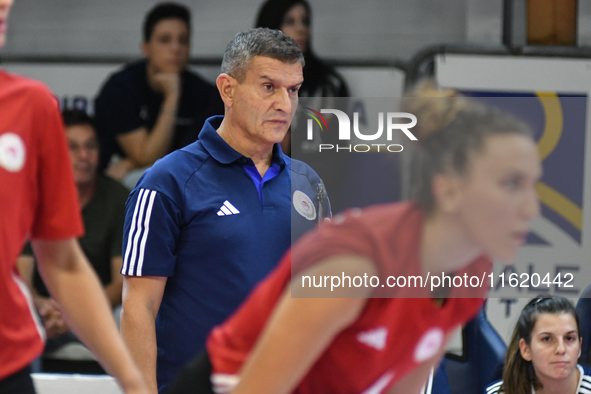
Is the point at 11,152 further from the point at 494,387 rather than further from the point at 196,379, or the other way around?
the point at 494,387

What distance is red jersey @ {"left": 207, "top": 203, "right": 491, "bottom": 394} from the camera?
955 mm

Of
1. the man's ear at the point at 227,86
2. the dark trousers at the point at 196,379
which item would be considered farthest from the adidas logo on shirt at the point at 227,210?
the dark trousers at the point at 196,379

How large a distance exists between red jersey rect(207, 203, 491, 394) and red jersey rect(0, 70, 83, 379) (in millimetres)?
311

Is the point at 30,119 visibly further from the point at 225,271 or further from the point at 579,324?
the point at 579,324

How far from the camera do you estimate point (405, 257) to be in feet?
3.21

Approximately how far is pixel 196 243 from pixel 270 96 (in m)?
0.39

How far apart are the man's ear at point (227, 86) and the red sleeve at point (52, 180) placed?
684mm

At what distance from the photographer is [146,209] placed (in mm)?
1661

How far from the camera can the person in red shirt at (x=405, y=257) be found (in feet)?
3.03

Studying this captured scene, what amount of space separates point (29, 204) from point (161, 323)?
73 centimetres

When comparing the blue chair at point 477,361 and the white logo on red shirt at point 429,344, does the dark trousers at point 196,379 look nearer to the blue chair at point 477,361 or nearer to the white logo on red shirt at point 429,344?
the white logo on red shirt at point 429,344

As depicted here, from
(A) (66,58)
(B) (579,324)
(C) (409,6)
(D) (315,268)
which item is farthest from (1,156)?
(C) (409,6)

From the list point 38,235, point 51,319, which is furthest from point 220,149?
point 51,319

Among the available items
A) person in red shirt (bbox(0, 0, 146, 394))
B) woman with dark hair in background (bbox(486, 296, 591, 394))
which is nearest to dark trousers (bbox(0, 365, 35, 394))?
person in red shirt (bbox(0, 0, 146, 394))
